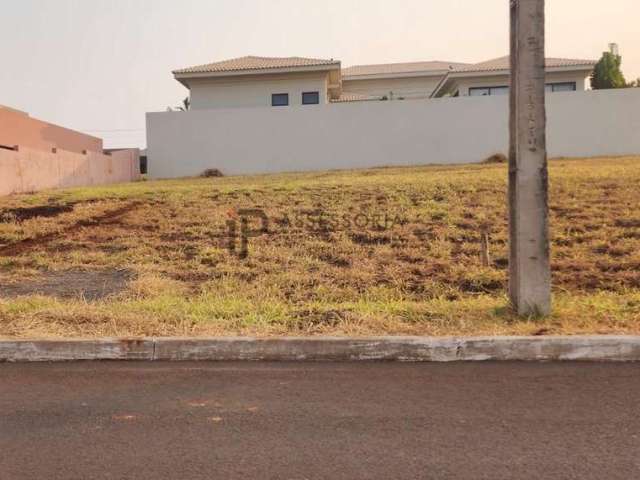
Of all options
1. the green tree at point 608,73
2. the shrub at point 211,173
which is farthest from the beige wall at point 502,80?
the shrub at point 211,173

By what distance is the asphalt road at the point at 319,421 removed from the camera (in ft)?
11.4

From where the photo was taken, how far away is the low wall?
56.0 ft

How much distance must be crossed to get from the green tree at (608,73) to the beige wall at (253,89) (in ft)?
43.0

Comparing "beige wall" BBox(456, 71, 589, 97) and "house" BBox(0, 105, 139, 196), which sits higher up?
"beige wall" BBox(456, 71, 589, 97)

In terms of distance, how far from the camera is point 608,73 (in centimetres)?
3089

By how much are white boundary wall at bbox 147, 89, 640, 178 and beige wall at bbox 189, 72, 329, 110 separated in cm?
486

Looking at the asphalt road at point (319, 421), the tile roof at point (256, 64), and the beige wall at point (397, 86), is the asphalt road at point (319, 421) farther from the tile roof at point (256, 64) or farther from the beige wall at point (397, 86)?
the beige wall at point (397, 86)

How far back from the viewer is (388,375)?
16.8ft

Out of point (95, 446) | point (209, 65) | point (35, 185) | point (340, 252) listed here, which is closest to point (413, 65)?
point (209, 65)

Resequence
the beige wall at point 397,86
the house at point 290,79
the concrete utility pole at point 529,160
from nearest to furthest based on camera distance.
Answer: the concrete utility pole at point 529,160
the house at point 290,79
the beige wall at point 397,86

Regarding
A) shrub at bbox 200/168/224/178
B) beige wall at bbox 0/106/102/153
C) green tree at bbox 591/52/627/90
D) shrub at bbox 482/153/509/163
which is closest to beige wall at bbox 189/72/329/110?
shrub at bbox 200/168/224/178

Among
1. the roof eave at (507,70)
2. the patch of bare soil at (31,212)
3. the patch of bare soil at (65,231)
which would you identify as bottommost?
the patch of bare soil at (65,231)

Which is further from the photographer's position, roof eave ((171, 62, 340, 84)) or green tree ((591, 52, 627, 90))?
green tree ((591, 52, 627, 90))

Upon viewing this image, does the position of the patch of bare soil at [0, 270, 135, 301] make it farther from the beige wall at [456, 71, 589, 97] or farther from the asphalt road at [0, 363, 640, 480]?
the beige wall at [456, 71, 589, 97]
